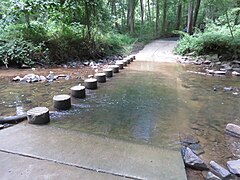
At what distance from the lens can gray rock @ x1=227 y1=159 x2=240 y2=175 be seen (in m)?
2.20

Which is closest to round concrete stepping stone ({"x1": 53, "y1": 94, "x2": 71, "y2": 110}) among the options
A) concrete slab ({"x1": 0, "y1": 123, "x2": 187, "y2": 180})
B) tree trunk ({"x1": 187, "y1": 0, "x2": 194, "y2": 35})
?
concrete slab ({"x1": 0, "y1": 123, "x2": 187, "y2": 180})

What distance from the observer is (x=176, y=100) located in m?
4.32

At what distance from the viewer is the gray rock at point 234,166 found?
2196 mm

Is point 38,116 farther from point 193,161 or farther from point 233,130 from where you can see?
point 233,130

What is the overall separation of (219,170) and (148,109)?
180cm

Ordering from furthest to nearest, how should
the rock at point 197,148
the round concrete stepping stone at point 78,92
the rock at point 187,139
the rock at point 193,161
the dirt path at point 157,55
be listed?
the dirt path at point 157,55, the round concrete stepping stone at point 78,92, the rock at point 187,139, the rock at point 197,148, the rock at point 193,161

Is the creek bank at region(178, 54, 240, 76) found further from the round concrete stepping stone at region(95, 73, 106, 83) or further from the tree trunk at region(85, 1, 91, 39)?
the tree trunk at region(85, 1, 91, 39)

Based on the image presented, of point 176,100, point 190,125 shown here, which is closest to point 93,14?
point 176,100

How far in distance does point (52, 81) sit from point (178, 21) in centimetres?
1939

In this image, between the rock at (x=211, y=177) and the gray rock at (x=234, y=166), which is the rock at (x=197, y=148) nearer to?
the gray rock at (x=234, y=166)

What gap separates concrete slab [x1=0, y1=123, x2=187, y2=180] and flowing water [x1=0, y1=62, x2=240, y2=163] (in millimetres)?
290

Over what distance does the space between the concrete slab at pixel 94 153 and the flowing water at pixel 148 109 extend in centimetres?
29

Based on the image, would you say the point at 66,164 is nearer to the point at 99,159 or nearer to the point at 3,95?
the point at 99,159

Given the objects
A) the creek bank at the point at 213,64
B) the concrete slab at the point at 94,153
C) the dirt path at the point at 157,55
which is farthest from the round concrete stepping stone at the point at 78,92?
the dirt path at the point at 157,55
